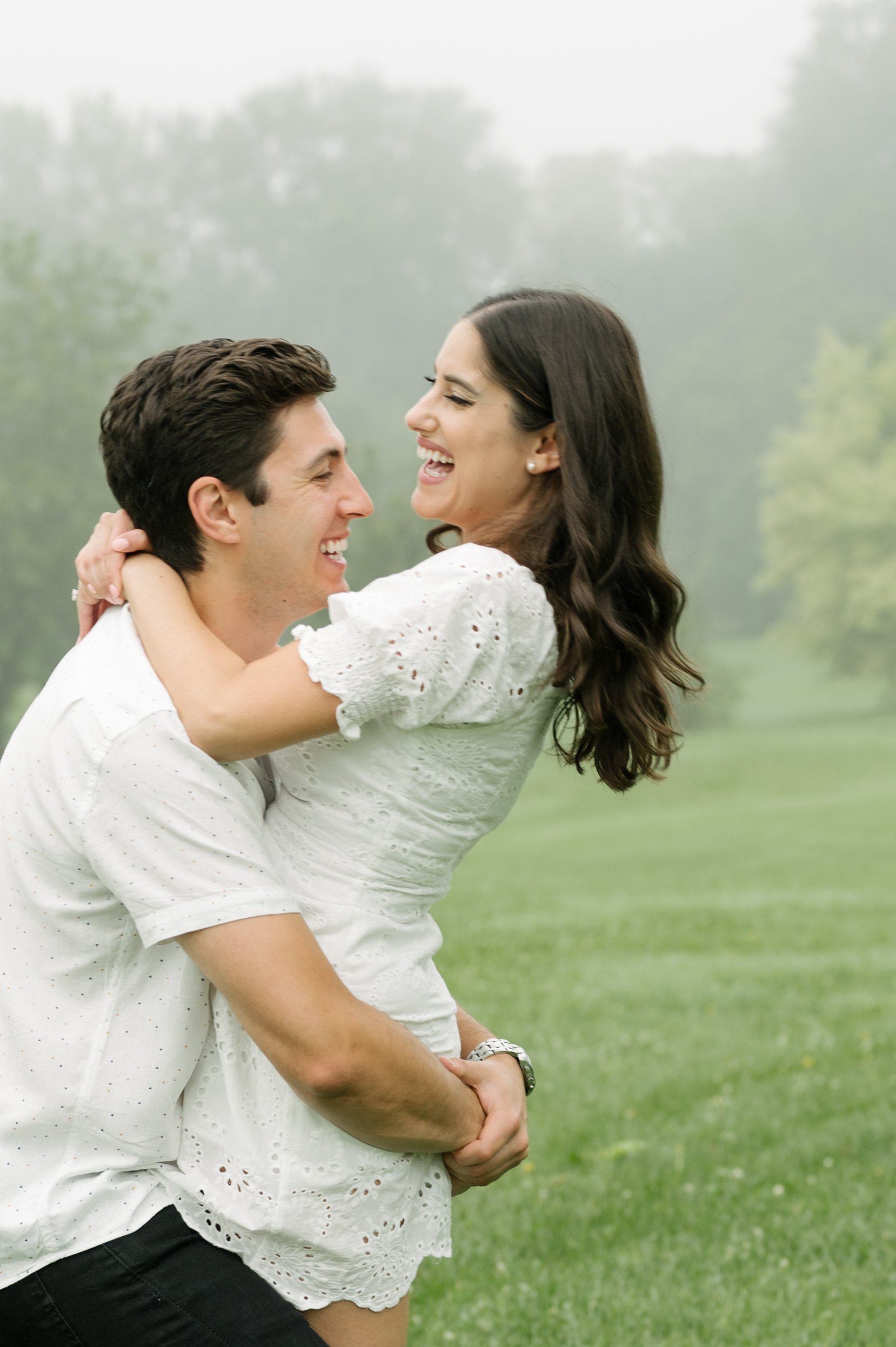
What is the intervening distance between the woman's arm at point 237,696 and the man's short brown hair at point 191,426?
333 millimetres

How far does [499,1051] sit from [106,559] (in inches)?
46.2

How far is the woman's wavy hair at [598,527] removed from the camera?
265 cm

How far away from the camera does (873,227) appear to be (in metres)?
80.8

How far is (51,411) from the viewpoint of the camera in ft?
157

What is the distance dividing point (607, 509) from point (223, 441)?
2.33 feet

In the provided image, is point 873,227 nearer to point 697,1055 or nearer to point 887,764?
point 887,764

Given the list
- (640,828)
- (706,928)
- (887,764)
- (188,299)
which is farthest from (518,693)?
(188,299)

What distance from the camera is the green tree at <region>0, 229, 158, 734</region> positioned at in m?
44.5

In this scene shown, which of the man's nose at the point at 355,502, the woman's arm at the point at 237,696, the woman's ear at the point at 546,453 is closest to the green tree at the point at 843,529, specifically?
the woman's ear at the point at 546,453

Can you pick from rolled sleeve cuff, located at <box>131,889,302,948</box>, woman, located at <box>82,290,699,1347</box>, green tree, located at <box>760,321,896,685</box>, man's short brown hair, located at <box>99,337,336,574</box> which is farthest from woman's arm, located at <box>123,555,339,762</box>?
green tree, located at <box>760,321,896,685</box>

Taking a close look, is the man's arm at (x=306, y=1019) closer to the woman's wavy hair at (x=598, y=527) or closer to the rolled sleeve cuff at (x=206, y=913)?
the rolled sleeve cuff at (x=206, y=913)

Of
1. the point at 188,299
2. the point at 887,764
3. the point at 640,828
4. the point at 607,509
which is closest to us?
the point at 607,509

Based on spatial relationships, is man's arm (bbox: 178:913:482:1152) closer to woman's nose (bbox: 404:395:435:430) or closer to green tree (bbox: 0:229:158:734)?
woman's nose (bbox: 404:395:435:430)

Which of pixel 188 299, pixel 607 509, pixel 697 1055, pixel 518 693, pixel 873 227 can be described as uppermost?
pixel 607 509
